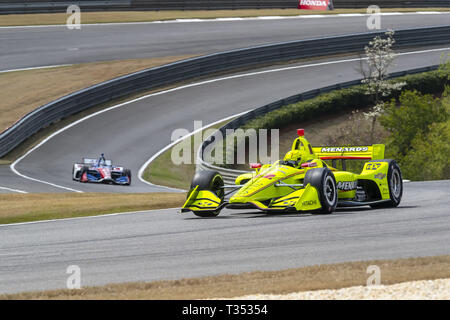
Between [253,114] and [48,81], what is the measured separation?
12303 mm

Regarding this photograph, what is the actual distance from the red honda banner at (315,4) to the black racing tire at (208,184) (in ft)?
A: 174

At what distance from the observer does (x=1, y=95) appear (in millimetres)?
39375

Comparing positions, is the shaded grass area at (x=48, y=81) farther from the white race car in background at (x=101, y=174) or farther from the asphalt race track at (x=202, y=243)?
the asphalt race track at (x=202, y=243)

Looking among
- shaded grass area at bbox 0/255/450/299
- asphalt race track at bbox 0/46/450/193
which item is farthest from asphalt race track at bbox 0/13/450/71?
shaded grass area at bbox 0/255/450/299

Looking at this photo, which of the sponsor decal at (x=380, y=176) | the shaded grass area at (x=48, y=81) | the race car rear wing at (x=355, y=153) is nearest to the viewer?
the sponsor decal at (x=380, y=176)

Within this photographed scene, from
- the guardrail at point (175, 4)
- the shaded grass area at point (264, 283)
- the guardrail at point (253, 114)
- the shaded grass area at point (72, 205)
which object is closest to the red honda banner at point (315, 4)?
the guardrail at point (175, 4)

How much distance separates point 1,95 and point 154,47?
47.4 feet

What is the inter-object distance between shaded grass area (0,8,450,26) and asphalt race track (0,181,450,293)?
4289 cm

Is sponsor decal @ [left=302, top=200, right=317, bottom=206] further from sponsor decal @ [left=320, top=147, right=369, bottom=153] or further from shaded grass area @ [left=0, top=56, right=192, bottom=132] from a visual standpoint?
shaded grass area @ [left=0, top=56, right=192, bottom=132]

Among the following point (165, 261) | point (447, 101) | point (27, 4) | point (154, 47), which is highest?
point (27, 4)

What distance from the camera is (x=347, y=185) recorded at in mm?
16922

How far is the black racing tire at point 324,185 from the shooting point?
49.9ft
